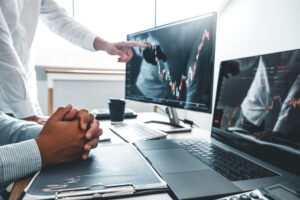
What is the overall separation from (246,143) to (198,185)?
266 millimetres

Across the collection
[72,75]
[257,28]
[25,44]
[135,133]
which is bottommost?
[135,133]

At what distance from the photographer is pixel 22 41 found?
3.75 feet

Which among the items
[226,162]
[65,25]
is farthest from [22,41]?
[226,162]

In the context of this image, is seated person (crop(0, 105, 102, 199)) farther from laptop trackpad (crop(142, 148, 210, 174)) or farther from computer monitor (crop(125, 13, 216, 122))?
computer monitor (crop(125, 13, 216, 122))

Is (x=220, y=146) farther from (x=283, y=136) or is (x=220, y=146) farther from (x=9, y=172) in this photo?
(x=9, y=172)

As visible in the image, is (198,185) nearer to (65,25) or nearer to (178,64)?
(178,64)

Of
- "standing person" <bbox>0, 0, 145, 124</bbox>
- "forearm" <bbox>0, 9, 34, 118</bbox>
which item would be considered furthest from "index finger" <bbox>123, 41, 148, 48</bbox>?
"forearm" <bbox>0, 9, 34, 118</bbox>

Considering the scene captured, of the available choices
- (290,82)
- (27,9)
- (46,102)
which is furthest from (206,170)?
(46,102)

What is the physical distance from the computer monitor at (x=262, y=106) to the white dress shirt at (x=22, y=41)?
0.65 metres

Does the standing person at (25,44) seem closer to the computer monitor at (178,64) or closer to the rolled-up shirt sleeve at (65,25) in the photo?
the rolled-up shirt sleeve at (65,25)

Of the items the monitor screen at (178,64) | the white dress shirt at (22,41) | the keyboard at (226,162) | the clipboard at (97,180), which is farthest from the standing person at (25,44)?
the keyboard at (226,162)

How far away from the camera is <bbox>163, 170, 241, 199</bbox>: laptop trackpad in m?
0.35

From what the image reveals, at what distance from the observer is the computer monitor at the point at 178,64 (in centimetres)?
76

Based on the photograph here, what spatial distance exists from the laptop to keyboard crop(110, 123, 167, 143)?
77 mm
